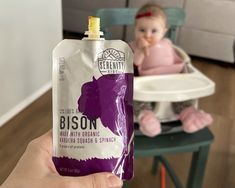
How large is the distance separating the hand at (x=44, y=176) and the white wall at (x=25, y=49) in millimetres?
1242

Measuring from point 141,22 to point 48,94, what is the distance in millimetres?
1019

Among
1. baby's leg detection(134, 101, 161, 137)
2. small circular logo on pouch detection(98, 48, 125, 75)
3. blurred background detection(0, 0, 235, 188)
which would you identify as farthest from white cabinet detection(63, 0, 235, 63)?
small circular logo on pouch detection(98, 48, 125, 75)

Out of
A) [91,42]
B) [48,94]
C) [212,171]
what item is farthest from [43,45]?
[91,42]

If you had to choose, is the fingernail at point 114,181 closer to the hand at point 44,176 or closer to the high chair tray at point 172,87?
the hand at point 44,176

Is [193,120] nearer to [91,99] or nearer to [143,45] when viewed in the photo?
[143,45]

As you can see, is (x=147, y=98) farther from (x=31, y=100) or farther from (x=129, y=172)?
(x=31, y=100)

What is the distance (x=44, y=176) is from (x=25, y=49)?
143cm

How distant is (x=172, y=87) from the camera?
3.44 feet

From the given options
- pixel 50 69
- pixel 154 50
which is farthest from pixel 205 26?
pixel 154 50

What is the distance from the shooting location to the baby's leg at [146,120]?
104cm

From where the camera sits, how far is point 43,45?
1.99m

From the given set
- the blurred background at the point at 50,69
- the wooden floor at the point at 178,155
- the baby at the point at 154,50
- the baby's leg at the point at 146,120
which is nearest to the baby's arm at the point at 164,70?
the baby at the point at 154,50

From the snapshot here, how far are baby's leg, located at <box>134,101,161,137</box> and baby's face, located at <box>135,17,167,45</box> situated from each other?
9.4 inches

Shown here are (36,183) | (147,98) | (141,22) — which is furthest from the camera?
(141,22)
